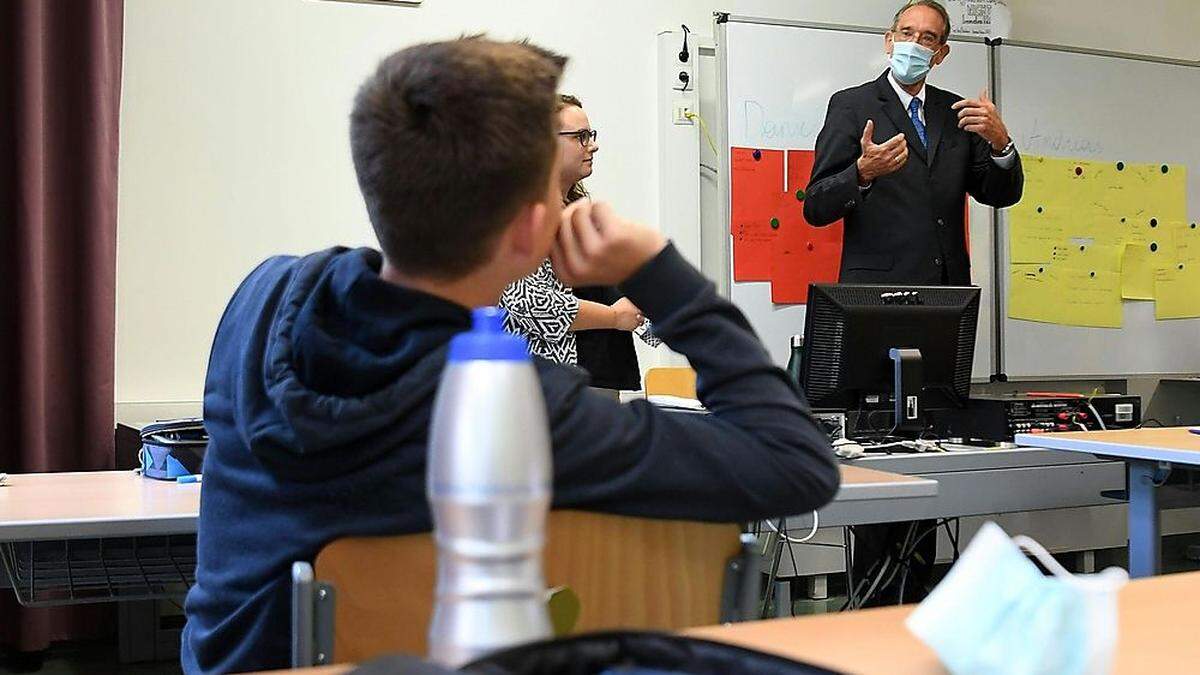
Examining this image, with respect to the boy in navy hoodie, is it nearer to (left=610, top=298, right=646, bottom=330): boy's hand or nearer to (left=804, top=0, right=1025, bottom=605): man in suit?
(left=610, top=298, right=646, bottom=330): boy's hand

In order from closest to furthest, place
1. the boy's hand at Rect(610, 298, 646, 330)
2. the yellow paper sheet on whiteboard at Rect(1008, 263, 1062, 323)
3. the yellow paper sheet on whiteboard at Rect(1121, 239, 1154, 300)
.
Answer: the boy's hand at Rect(610, 298, 646, 330)
the yellow paper sheet on whiteboard at Rect(1008, 263, 1062, 323)
the yellow paper sheet on whiteboard at Rect(1121, 239, 1154, 300)

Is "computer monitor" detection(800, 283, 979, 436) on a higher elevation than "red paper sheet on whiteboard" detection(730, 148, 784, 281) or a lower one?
lower

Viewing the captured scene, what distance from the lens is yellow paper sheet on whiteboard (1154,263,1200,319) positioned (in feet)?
16.2

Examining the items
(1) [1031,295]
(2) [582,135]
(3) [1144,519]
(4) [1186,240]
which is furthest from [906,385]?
(4) [1186,240]

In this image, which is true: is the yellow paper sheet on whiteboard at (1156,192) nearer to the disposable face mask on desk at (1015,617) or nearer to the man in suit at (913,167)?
the man in suit at (913,167)

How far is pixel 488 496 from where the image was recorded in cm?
57

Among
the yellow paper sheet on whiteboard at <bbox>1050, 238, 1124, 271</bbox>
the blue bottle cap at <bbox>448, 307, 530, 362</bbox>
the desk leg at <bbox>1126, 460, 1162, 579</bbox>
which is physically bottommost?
the desk leg at <bbox>1126, 460, 1162, 579</bbox>

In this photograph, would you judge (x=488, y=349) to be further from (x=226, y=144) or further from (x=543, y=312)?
(x=226, y=144)

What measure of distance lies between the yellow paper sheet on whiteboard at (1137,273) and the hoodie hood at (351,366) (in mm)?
4435

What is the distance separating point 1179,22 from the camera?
17.1 feet

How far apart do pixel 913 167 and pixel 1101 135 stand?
52.7 inches

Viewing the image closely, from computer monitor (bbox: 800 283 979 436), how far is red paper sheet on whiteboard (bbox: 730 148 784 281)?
1.39m

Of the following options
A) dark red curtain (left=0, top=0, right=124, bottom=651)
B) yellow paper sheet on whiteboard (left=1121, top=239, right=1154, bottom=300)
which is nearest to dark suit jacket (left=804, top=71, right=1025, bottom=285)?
yellow paper sheet on whiteboard (left=1121, top=239, right=1154, bottom=300)

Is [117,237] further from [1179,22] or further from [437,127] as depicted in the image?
[1179,22]
